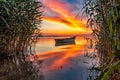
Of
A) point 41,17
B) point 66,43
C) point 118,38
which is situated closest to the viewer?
point 118,38

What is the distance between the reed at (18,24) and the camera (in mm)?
11617

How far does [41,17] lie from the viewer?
1320 cm

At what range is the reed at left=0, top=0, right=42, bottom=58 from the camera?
11.6 metres

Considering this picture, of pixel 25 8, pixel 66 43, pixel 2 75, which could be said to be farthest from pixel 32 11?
pixel 66 43

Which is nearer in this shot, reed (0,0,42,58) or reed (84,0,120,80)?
reed (84,0,120,80)

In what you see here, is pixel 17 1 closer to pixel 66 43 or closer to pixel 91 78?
pixel 91 78

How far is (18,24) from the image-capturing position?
11992 millimetres

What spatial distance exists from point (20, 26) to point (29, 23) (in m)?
0.59

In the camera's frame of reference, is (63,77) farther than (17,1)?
No

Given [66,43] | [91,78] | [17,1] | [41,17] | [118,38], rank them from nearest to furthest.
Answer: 1. [118,38]
2. [91,78]
3. [17,1]
4. [41,17]
5. [66,43]

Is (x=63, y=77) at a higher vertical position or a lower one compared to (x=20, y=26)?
lower

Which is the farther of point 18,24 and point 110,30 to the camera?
point 18,24

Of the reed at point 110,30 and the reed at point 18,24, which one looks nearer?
the reed at point 110,30

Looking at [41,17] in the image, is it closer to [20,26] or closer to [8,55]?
[20,26]
